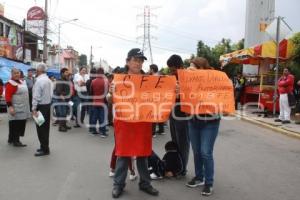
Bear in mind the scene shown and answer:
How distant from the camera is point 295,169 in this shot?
7.89 metres

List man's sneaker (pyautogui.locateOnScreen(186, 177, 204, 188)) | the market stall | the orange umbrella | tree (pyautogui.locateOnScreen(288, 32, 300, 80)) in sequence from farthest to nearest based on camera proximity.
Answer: tree (pyautogui.locateOnScreen(288, 32, 300, 80))
the orange umbrella
the market stall
man's sneaker (pyautogui.locateOnScreen(186, 177, 204, 188))

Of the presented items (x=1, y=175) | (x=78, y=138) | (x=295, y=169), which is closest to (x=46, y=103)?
(x=1, y=175)

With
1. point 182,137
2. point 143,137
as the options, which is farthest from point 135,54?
point 182,137

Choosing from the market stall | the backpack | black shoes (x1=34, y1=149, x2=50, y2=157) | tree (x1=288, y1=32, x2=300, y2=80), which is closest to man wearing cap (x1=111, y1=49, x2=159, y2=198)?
the backpack

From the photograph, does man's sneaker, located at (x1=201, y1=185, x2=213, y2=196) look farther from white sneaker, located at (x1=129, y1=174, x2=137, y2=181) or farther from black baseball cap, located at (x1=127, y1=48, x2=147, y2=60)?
black baseball cap, located at (x1=127, y1=48, x2=147, y2=60)

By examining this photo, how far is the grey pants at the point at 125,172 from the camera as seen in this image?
589 cm

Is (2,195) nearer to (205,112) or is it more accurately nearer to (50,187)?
(50,187)

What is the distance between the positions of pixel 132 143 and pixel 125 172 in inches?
17.3

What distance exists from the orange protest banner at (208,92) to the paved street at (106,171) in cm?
117

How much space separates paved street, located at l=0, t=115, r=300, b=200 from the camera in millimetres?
6027

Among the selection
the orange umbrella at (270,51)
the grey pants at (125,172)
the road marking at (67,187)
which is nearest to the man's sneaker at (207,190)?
the grey pants at (125,172)

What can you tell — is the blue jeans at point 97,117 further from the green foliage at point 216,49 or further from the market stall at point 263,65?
the green foliage at point 216,49

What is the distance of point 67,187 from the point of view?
6.31 m

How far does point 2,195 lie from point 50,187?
0.69 m
